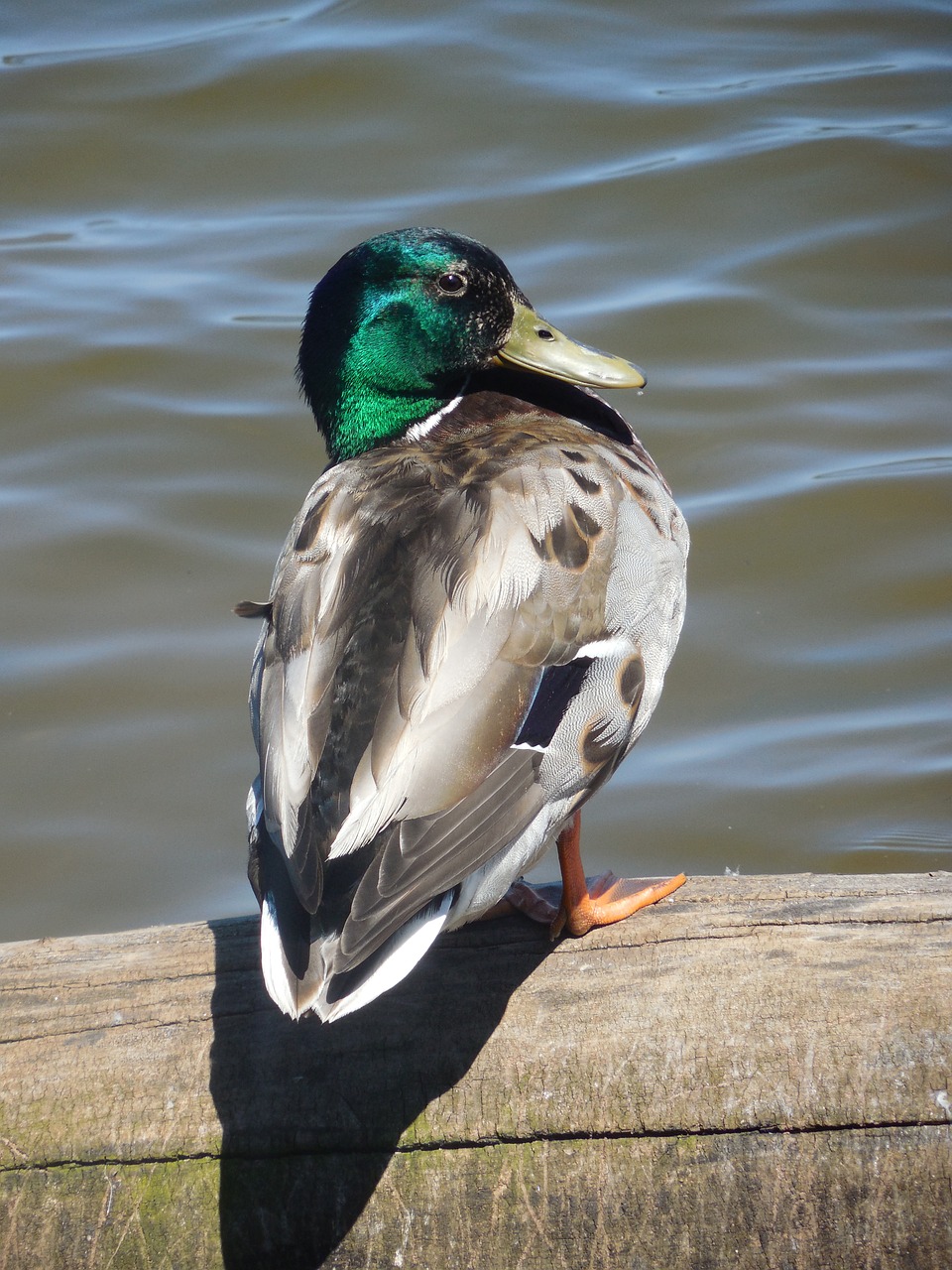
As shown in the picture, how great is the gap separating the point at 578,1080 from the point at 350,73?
8.85m

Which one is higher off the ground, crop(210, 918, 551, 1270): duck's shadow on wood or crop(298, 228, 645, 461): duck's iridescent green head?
crop(298, 228, 645, 461): duck's iridescent green head

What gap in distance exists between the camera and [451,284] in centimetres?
311

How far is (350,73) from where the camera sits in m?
9.64

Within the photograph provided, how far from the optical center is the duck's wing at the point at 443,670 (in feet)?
6.40

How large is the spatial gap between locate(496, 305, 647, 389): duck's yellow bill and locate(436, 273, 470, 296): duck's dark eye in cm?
16

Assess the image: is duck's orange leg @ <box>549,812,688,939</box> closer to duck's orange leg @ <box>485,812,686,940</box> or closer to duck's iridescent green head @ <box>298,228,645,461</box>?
duck's orange leg @ <box>485,812,686,940</box>

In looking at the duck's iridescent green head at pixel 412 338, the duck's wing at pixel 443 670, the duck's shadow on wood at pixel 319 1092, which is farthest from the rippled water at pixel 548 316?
the duck's shadow on wood at pixel 319 1092

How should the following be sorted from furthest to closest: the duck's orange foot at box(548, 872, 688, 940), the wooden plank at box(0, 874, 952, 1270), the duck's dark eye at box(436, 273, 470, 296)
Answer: the duck's dark eye at box(436, 273, 470, 296)
the duck's orange foot at box(548, 872, 688, 940)
the wooden plank at box(0, 874, 952, 1270)

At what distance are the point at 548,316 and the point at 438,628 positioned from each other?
17.0 ft

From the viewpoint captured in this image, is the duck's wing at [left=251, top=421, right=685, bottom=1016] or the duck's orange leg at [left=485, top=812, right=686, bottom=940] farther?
the duck's orange leg at [left=485, top=812, right=686, bottom=940]

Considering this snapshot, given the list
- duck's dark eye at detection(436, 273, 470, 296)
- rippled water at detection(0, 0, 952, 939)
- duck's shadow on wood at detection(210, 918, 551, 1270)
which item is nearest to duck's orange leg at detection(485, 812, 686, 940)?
duck's shadow on wood at detection(210, 918, 551, 1270)

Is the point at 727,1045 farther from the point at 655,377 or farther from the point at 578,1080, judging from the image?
the point at 655,377

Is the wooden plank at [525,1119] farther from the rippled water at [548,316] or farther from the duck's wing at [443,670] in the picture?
the rippled water at [548,316]

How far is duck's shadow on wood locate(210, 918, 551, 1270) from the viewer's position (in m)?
1.93
